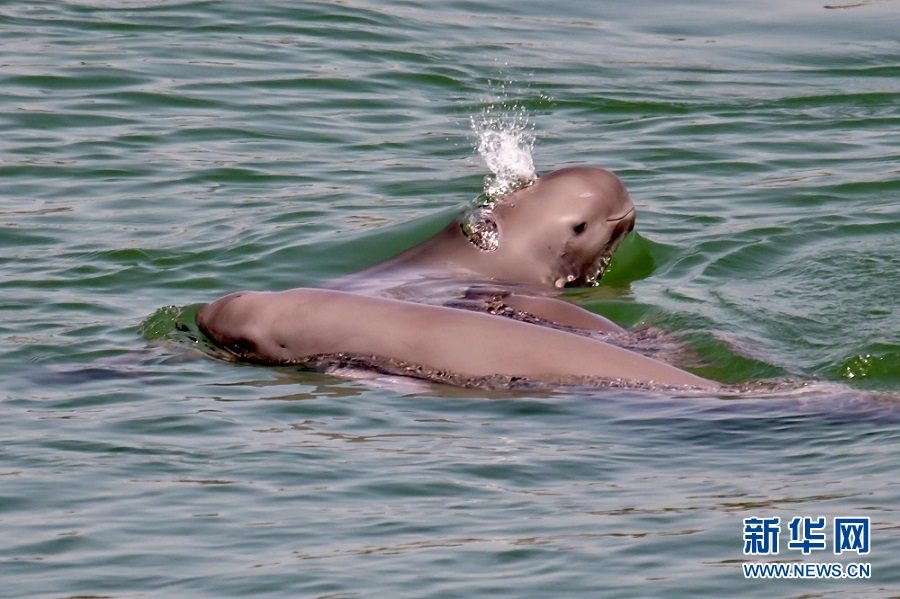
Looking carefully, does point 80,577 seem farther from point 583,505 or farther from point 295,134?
point 295,134

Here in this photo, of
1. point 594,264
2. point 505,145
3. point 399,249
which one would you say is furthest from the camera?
point 399,249

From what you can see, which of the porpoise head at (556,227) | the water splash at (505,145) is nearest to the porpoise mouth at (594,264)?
the porpoise head at (556,227)

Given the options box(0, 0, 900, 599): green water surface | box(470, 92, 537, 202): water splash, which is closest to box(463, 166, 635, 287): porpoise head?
box(470, 92, 537, 202): water splash

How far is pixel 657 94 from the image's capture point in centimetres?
1625

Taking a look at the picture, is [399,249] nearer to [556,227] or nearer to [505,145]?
[505,145]

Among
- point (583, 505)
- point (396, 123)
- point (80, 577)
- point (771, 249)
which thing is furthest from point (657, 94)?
point (80, 577)

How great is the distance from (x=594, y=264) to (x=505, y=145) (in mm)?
1234

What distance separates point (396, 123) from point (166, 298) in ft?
16.2

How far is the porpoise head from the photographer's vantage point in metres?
A: 10.9

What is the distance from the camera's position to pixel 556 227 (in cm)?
1091

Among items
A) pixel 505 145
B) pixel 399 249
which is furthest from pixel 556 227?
pixel 399 249

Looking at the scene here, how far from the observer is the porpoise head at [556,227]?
35.8 feet

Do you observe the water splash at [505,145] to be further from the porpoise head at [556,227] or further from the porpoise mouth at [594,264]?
the porpoise mouth at [594,264]

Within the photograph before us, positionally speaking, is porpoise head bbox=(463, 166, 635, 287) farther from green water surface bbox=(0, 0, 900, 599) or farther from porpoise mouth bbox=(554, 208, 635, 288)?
green water surface bbox=(0, 0, 900, 599)
